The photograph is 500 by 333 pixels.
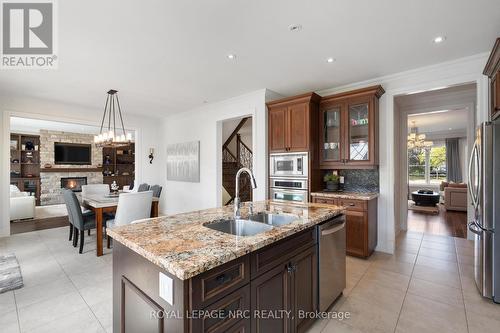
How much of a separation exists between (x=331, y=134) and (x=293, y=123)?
65 cm

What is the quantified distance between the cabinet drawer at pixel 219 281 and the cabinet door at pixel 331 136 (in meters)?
2.95

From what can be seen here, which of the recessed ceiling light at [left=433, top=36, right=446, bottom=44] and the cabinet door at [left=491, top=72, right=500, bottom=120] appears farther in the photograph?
the recessed ceiling light at [left=433, top=36, right=446, bottom=44]

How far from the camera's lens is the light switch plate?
3.53 ft

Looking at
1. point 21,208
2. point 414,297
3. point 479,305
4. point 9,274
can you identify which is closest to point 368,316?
point 414,297

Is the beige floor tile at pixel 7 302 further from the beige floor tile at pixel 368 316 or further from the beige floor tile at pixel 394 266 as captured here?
the beige floor tile at pixel 394 266

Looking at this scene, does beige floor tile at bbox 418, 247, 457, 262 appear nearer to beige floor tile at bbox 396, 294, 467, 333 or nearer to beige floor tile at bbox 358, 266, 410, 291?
beige floor tile at bbox 358, 266, 410, 291

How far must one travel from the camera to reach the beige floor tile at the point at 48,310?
2041 millimetres

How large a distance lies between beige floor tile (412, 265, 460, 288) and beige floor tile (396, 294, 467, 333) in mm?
522

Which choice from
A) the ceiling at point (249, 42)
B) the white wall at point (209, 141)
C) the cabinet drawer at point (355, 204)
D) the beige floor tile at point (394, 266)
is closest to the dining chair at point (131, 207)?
the white wall at point (209, 141)

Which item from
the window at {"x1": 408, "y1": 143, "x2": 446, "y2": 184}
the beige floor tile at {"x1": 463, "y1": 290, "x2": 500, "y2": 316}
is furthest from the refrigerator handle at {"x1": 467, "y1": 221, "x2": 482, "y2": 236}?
the window at {"x1": 408, "y1": 143, "x2": 446, "y2": 184}

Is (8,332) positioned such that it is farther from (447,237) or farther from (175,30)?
(447,237)

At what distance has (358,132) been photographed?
3.67 m

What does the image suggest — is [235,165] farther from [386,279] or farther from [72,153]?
[72,153]

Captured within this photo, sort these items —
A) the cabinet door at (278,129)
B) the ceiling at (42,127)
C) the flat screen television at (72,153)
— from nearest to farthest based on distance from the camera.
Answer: the cabinet door at (278,129) → the ceiling at (42,127) → the flat screen television at (72,153)
